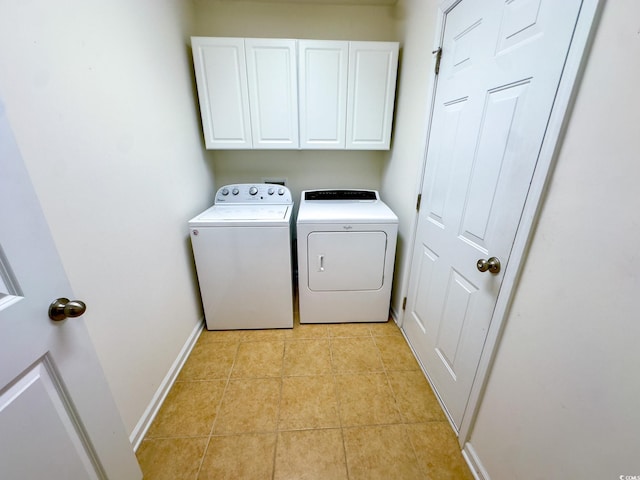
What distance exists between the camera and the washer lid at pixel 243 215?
1651 mm

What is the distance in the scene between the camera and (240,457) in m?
1.15

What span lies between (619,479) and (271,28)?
2872 millimetres

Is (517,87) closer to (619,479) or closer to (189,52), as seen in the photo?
(619,479)

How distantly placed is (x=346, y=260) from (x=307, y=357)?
29.1 inches

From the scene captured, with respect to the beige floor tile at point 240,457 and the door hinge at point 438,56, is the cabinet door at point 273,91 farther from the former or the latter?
the beige floor tile at point 240,457

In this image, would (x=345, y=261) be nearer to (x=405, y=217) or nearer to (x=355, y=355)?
(x=405, y=217)

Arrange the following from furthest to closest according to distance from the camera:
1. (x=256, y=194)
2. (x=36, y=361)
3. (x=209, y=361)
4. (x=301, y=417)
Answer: (x=256, y=194)
(x=209, y=361)
(x=301, y=417)
(x=36, y=361)

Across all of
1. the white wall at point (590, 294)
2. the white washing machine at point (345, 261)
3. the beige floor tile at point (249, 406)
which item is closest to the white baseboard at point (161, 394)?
the beige floor tile at point (249, 406)

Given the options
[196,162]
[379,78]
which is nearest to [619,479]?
[379,78]

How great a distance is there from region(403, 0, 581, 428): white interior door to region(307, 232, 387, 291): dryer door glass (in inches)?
13.6

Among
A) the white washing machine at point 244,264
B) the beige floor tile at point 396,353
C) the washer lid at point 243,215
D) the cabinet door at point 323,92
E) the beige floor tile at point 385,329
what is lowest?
the beige floor tile at point 396,353

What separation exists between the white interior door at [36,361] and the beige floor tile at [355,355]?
4.05 feet

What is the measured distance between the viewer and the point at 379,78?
1832mm

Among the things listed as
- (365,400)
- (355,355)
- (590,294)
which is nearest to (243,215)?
(355,355)
